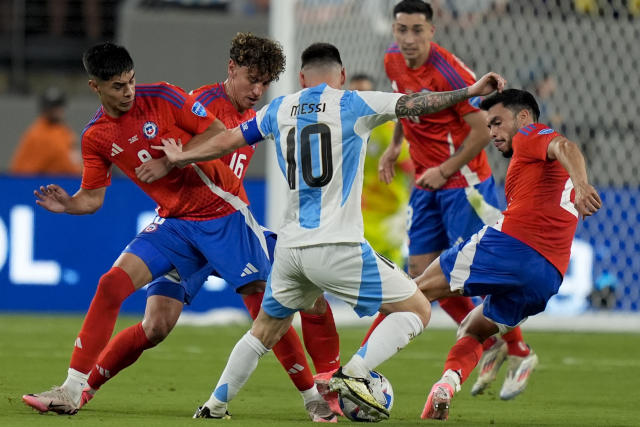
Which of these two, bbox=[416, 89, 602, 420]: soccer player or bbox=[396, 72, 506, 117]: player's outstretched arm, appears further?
bbox=[416, 89, 602, 420]: soccer player

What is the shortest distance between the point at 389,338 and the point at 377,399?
0.28 m

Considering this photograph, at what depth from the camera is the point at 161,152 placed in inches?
239

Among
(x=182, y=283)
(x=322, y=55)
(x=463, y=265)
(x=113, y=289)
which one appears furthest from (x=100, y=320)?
(x=463, y=265)

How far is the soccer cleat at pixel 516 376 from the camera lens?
6.89 metres

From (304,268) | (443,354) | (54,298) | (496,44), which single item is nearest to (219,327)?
(54,298)

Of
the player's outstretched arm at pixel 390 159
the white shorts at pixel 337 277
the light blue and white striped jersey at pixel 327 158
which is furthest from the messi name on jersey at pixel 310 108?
the player's outstretched arm at pixel 390 159

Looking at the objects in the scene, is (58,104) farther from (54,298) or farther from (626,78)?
(626,78)

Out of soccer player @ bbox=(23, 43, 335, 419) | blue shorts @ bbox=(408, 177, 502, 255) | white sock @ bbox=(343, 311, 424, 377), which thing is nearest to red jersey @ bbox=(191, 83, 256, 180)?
soccer player @ bbox=(23, 43, 335, 419)

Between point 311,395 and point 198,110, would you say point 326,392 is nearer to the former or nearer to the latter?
point 311,395

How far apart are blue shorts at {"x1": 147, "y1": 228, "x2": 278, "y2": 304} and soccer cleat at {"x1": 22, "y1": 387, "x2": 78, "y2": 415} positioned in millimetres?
759

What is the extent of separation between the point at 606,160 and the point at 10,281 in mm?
5947

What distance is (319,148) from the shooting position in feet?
17.8

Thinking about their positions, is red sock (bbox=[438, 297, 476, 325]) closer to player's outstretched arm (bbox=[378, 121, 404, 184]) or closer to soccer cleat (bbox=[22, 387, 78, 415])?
player's outstretched arm (bbox=[378, 121, 404, 184])

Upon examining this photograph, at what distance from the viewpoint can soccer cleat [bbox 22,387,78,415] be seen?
18.6ft
